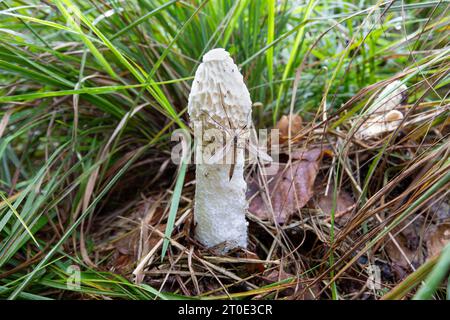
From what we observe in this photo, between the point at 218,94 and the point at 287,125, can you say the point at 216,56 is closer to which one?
the point at 218,94

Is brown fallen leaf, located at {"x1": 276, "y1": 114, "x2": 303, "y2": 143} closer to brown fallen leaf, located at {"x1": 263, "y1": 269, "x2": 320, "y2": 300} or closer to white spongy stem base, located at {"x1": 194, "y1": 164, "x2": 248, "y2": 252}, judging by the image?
white spongy stem base, located at {"x1": 194, "y1": 164, "x2": 248, "y2": 252}

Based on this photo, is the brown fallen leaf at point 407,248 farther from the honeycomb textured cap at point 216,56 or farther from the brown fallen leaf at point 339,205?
the honeycomb textured cap at point 216,56

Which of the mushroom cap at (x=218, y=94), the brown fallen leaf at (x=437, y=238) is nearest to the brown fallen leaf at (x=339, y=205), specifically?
the brown fallen leaf at (x=437, y=238)

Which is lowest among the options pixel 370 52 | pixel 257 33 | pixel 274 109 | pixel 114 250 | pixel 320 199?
pixel 114 250

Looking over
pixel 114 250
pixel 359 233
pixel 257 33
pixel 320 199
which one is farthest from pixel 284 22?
pixel 114 250

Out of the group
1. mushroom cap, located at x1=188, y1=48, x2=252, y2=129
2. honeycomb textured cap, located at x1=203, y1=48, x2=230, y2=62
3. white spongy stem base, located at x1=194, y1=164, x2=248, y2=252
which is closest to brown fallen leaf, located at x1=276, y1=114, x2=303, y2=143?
white spongy stem base, located at x1=194, y1=164, x2=248, y2=252
